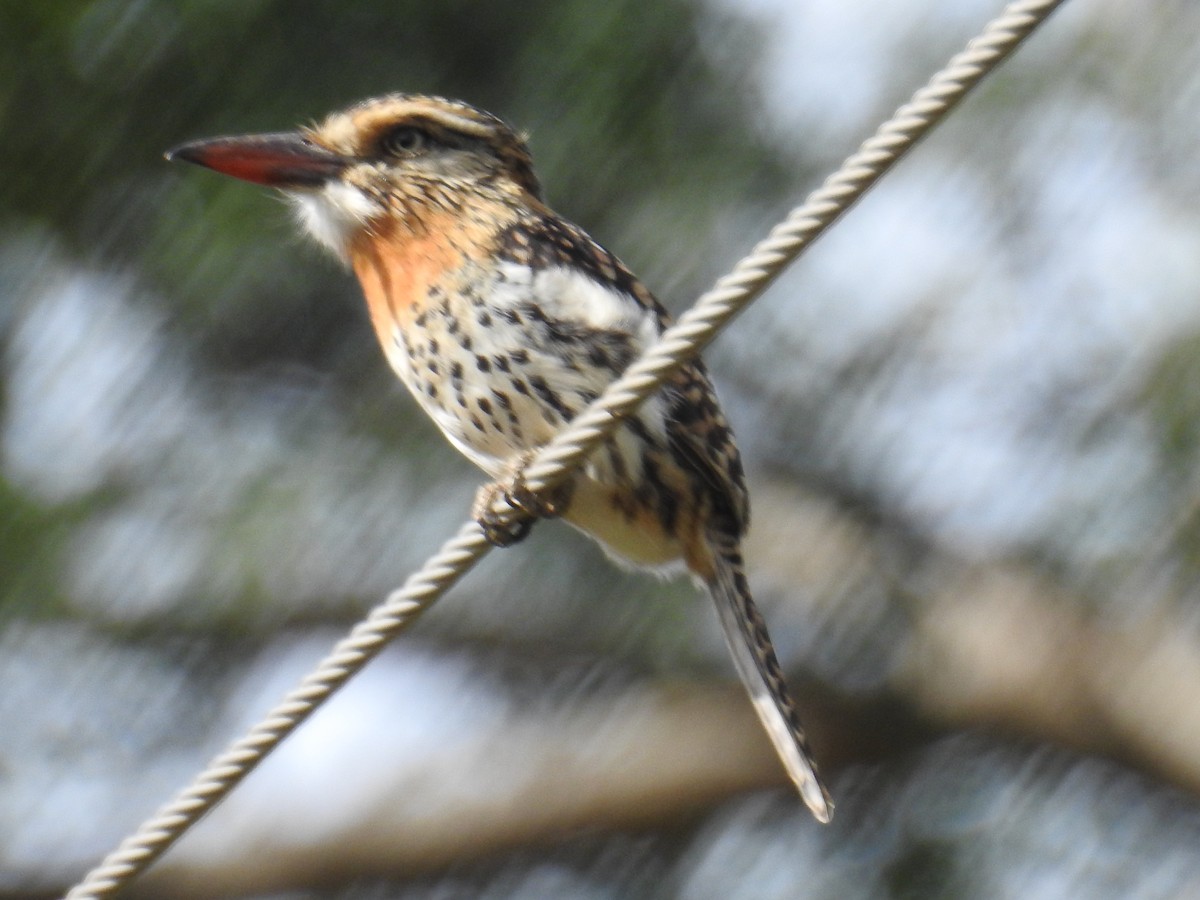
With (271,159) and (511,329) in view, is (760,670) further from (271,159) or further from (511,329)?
(271,159)

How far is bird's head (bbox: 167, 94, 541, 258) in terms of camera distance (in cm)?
353

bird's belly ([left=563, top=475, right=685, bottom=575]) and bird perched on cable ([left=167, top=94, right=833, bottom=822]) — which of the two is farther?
bird's belly ([left=563, top=475, right=685, bottom=575])

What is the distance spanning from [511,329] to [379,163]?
25.0 inches

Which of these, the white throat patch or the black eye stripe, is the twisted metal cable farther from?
the black eye stripe

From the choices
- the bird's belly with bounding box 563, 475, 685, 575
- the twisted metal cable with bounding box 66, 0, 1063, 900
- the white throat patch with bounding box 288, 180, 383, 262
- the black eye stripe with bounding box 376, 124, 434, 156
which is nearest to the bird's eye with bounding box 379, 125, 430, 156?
the black eye stripe with bounding box 376, 124, 434, 156

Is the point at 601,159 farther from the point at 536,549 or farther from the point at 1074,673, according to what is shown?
the point at 1074,673

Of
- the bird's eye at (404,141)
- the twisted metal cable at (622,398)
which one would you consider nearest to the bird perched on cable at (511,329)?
the bird's eye at (404,141)

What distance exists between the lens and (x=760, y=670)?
139 inches

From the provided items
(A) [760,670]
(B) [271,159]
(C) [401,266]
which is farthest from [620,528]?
(B) [271,159]

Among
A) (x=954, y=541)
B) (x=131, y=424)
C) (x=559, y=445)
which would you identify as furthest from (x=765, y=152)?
(x=559, y=445)

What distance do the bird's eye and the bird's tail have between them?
40.7 inches

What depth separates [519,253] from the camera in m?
3.37

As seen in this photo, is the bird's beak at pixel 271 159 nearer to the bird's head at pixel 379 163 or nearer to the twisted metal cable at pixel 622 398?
the bird's head at pixel 379 163

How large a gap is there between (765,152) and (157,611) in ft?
7.93
